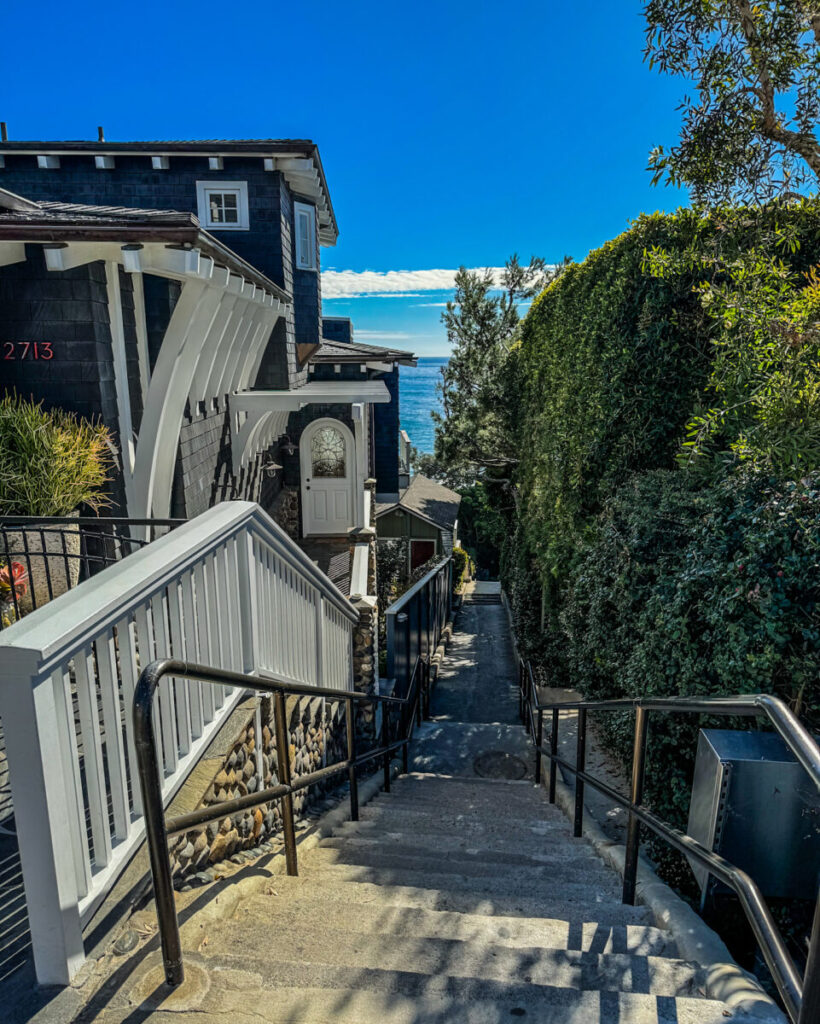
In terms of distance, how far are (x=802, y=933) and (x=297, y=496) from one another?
10294 mm

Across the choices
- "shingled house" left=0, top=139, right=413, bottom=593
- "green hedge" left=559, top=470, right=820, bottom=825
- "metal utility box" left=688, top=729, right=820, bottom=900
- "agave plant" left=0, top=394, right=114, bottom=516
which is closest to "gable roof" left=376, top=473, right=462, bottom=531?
"shingled house" left=0, top=139, right=413, bottom=593

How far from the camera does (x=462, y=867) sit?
357 centimetres

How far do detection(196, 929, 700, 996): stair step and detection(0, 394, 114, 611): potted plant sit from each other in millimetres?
2699

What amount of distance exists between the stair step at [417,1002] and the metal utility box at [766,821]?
3.87ft

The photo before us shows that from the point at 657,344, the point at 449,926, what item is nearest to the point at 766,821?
the point at 449,926

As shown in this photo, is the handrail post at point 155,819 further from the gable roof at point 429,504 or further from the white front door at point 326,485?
the gable roof at point 429,504

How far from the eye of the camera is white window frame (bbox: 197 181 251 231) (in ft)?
30.6

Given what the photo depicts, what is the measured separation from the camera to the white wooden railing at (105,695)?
1445 mm

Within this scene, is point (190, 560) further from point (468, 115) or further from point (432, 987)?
point (468, 115)

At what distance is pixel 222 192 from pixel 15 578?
761 cm

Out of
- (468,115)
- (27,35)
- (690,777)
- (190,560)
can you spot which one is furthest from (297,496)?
(468,115)

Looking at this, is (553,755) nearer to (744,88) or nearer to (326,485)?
(744,88)

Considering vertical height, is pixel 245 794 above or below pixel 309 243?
below

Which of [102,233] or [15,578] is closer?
[15,578]
